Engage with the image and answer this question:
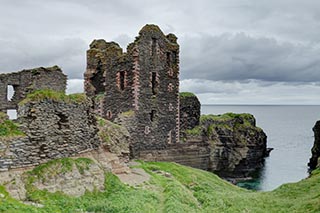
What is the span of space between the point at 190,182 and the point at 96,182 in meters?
13.3

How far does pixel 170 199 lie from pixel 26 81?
19733mm

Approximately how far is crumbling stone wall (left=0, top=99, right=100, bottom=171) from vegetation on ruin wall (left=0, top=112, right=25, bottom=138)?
225 millimetres

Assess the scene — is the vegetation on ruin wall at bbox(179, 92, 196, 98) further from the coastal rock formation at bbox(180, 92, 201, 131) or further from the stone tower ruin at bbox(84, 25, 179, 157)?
the stone tower ruin at bbox(84, 25, 179, 157)

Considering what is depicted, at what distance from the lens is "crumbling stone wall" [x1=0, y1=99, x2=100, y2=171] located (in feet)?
60.1

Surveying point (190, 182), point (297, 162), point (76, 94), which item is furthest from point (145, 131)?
point (297, 162)

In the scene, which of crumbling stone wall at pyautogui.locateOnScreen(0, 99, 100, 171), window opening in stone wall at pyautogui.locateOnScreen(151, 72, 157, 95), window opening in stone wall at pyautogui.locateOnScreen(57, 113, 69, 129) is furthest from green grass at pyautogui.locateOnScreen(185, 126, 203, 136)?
window opening in stone wall at pyautogui.locateOnScreen(57, 113, 69, 129)

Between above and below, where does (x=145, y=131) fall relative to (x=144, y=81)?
below

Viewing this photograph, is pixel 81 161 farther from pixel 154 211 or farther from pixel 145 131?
pixel 145 131

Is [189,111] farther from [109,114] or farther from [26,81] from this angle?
[26,81]

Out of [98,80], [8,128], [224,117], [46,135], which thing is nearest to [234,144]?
[224,117]

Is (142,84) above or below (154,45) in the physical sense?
below

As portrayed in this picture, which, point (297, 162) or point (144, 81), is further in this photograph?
point (297, 162)

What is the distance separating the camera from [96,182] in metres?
20.9

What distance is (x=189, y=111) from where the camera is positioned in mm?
48406
